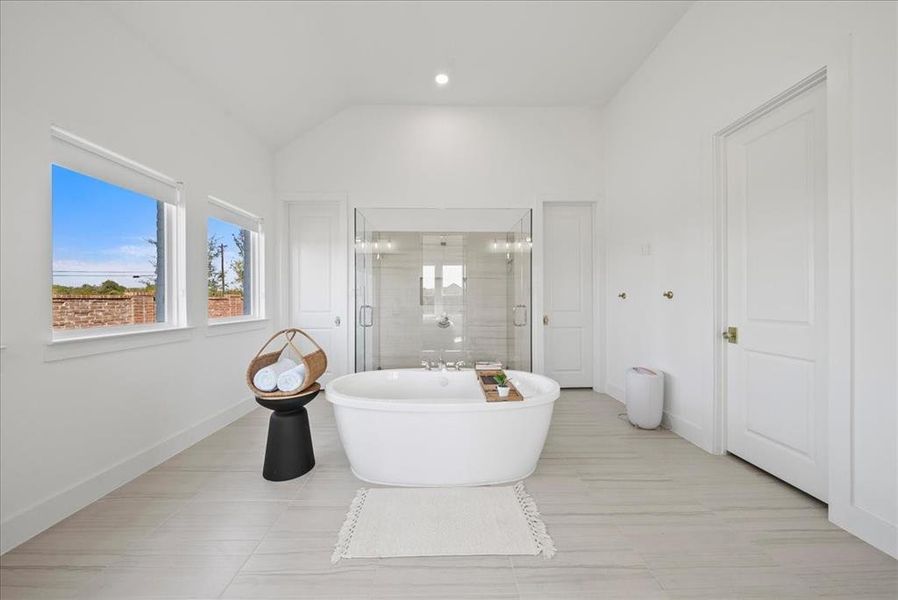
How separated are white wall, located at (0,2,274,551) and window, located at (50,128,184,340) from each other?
0.32ft

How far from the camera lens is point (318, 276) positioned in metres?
4.29

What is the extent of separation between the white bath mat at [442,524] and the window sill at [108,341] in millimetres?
1558

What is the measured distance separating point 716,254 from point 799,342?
0.75m

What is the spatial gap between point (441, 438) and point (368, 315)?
1944 millimetres

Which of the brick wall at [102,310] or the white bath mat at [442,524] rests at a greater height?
the brick wall at [102,310]

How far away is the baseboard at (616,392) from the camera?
3891 mm

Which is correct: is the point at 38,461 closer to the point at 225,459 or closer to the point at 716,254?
the point at 225,459

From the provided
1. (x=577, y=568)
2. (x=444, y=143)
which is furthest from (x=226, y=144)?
(x=577, y=568)

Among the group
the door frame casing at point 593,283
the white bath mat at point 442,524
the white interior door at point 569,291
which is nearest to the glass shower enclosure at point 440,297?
the door frame casing at point 593,283

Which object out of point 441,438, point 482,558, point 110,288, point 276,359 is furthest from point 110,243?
point 482,558

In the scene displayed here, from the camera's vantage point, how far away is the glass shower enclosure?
362 centimetres

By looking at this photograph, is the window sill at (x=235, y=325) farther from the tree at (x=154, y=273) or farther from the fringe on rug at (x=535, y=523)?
the fringe on rug at (x=535, y=523)

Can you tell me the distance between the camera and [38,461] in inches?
68.7

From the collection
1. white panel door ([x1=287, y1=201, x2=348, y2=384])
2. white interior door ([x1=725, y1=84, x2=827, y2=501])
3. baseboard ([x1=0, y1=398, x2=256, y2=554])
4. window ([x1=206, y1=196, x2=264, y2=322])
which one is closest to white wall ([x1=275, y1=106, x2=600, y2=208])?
white panel door ([x1=287, y1=201, x2=348, y2=384])
